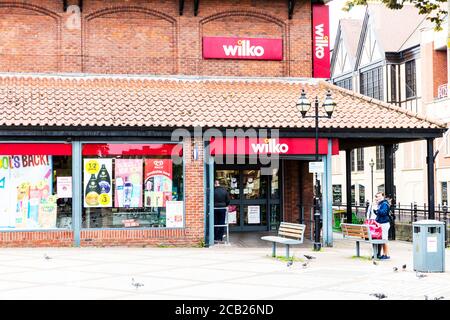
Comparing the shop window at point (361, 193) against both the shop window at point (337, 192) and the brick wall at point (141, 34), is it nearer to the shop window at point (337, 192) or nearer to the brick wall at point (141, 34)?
the shop window at point (337, 192)

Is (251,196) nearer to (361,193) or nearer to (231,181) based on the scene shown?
(231,181)

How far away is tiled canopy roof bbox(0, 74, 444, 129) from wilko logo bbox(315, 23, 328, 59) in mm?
1066

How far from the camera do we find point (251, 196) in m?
23.9

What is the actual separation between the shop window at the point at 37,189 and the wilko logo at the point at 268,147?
517cm

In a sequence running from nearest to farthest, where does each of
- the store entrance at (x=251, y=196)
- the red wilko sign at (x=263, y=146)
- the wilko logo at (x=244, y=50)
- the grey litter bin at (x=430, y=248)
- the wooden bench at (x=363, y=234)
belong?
the grey litter bin at (x=430, y=248), the wooden bench at (x=363, y=234), the red wilko sign at (x=263, y=146), the wilko logo at (x=244, y=50), the store entrance at (x=251, y=196)

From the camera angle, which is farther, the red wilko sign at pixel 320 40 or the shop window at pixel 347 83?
the shop window at pixel 347 83

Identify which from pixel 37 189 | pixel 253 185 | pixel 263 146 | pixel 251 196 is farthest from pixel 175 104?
pixel 251 196

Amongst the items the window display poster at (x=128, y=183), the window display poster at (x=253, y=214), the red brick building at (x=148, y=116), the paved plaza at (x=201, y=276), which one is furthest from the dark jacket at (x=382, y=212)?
the window display poster at (x=253, y=214)

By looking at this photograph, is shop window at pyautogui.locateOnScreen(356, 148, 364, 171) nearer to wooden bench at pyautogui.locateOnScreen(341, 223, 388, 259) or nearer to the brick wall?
the brick wall

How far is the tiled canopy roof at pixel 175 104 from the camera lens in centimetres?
1917

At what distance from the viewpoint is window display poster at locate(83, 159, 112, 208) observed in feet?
63.5

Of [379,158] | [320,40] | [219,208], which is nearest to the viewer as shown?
[219,208]

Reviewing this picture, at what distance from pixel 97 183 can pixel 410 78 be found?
1287 inches

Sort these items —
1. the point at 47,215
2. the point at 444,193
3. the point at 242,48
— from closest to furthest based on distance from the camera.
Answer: the point at 47,215, the point at 242,48, the point at 444,193
